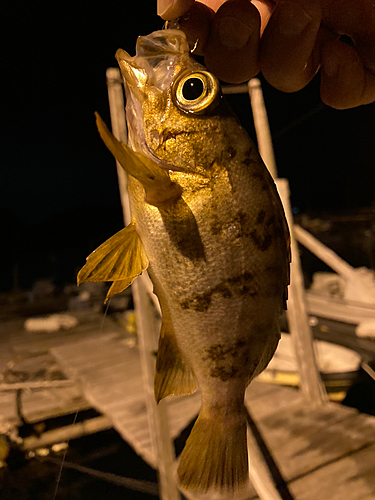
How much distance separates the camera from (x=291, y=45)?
1.45 metres

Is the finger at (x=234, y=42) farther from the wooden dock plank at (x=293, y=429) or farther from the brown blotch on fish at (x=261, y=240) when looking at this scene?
the wooden dock plank at (x=293, y=429)

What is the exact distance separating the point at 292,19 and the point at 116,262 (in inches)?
44.3

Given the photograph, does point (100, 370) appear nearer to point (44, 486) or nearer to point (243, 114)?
point (44, 486)

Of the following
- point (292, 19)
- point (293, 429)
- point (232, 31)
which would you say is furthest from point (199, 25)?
point (293, 429)

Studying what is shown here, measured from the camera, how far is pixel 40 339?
775cm

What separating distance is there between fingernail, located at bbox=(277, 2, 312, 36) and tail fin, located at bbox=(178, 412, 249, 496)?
1425 mm

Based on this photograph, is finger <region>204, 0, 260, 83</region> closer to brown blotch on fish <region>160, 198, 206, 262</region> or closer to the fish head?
the fish head

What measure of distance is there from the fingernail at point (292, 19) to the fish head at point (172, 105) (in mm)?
485

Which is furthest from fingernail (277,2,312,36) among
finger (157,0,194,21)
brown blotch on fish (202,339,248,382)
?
brown blotch on fish (202,339,248,382)

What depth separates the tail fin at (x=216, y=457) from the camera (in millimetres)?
1136

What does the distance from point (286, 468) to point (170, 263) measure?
9.01ft

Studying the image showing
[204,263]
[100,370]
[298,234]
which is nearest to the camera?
[204,263]

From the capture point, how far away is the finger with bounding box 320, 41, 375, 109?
1595 millimetres

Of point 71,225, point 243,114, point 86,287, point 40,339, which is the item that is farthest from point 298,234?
point 71,225
